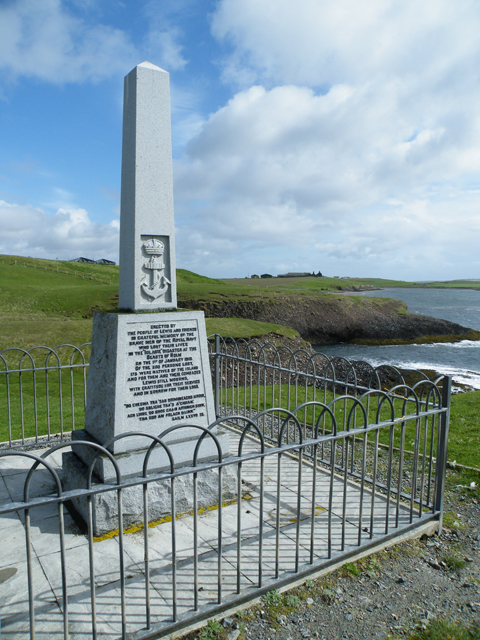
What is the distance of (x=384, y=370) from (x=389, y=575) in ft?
63.7

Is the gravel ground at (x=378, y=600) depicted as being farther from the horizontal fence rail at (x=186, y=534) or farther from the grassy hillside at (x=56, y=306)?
the grassy hillside at (x=56, y=306)

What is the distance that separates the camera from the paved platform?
134 inches

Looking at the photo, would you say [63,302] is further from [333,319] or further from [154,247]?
[154,247]

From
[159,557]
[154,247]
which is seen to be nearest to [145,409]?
[159,557]

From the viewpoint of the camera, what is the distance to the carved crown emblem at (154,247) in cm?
Result: 502

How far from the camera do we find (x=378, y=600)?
3.81 m

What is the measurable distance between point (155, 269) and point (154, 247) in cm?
27

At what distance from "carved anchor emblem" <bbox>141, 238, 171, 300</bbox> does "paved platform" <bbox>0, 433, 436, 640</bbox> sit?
2619 millimetres

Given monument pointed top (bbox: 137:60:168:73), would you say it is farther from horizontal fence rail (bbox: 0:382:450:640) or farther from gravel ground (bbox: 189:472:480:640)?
gravel ground (bbox: 189:472:480:640)

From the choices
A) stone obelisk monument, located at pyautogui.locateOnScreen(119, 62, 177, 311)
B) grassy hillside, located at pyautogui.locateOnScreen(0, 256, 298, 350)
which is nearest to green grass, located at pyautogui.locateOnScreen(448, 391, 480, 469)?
stone obelisk monument, located at pyautogui.locateOnScreen(119, 62, 177, 311)

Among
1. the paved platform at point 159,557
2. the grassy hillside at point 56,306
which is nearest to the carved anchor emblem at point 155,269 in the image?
the grassy hillside at point 56,306

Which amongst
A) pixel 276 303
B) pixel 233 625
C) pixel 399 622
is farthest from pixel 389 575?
pixel 276 303

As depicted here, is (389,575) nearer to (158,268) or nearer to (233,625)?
(233,625)

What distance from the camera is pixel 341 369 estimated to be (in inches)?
874
